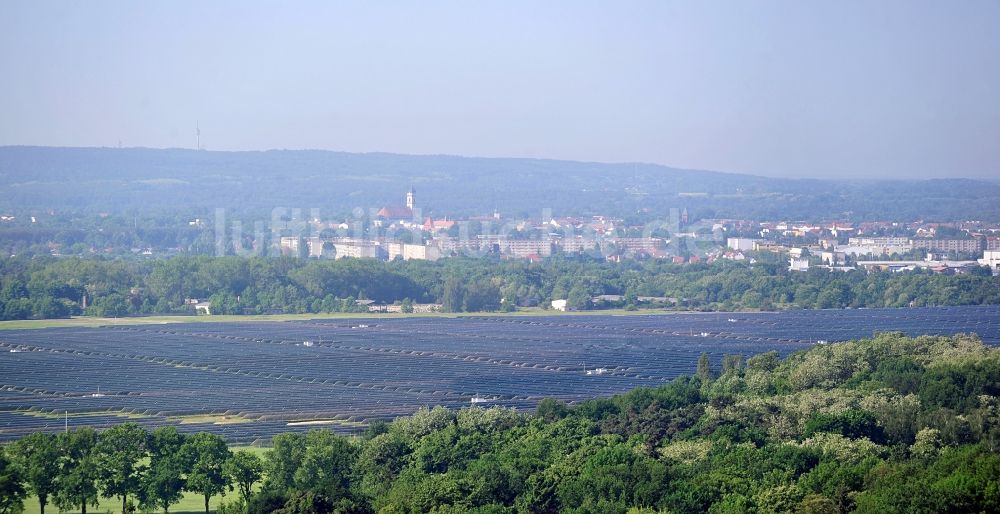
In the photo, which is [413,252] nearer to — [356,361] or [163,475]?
[356,361]

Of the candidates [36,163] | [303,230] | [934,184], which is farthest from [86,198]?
[934,184]

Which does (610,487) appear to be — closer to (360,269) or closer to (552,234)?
(360,269)

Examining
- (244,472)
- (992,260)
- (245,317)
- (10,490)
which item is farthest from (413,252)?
(10,490)

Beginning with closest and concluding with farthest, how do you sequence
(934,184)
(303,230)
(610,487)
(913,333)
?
1. (610,487)
2. (913,333)
3. (303,230)
4. (934,184)

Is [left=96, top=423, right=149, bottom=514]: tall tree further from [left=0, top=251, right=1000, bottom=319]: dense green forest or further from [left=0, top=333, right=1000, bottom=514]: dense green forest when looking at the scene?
[left=0, top=251, right=1000, bottom=319]: dense green forest

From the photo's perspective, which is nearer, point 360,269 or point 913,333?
point 913,333
